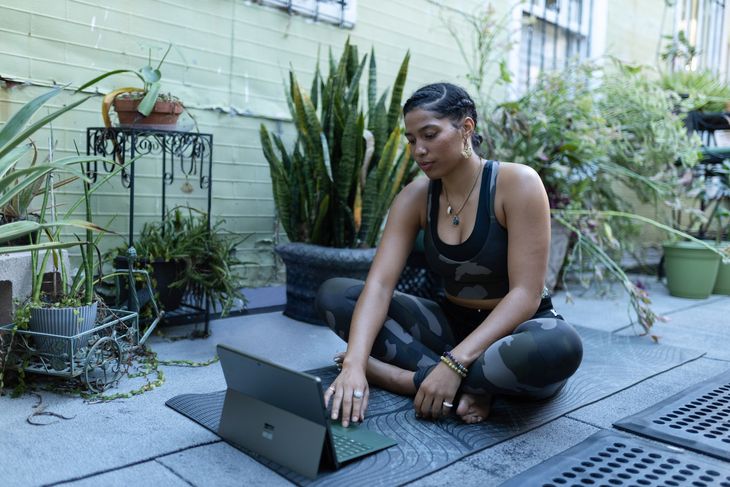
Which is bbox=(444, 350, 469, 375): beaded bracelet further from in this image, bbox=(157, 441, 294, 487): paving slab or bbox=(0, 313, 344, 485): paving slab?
bbox=(0, 313, 344, 485): paving slab

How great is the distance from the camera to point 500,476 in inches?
64.5

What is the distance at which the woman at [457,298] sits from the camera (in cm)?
189

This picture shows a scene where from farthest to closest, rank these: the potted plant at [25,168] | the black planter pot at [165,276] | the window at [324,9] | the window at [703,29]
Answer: the window at [703,29] → the window at [324,9] → the black planter pot at [165,276] → the potted plant at [25,168]

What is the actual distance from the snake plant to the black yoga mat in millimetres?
947

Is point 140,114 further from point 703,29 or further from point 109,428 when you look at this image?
point 703,29

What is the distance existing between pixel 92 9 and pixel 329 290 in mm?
1900

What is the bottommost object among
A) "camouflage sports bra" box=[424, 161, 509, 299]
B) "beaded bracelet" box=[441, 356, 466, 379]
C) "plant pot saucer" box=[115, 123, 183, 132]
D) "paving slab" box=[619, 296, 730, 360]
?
"paving slab" box=[619, 296, 730, 360]

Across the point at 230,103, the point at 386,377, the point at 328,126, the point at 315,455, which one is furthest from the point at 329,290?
the point at 230,103

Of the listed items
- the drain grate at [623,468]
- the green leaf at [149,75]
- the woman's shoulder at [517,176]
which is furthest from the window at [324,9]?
the drain grate at [623,468]

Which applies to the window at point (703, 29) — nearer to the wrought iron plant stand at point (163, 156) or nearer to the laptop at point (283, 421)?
the wrought iron plant stand at point (163, 156)

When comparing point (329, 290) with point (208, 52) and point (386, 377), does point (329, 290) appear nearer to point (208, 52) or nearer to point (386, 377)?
point (386, 377)

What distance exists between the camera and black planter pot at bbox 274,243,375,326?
3072mm

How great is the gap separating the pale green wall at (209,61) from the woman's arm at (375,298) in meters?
1.66

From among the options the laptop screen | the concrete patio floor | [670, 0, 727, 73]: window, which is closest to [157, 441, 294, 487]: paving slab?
the concrete patio floor
